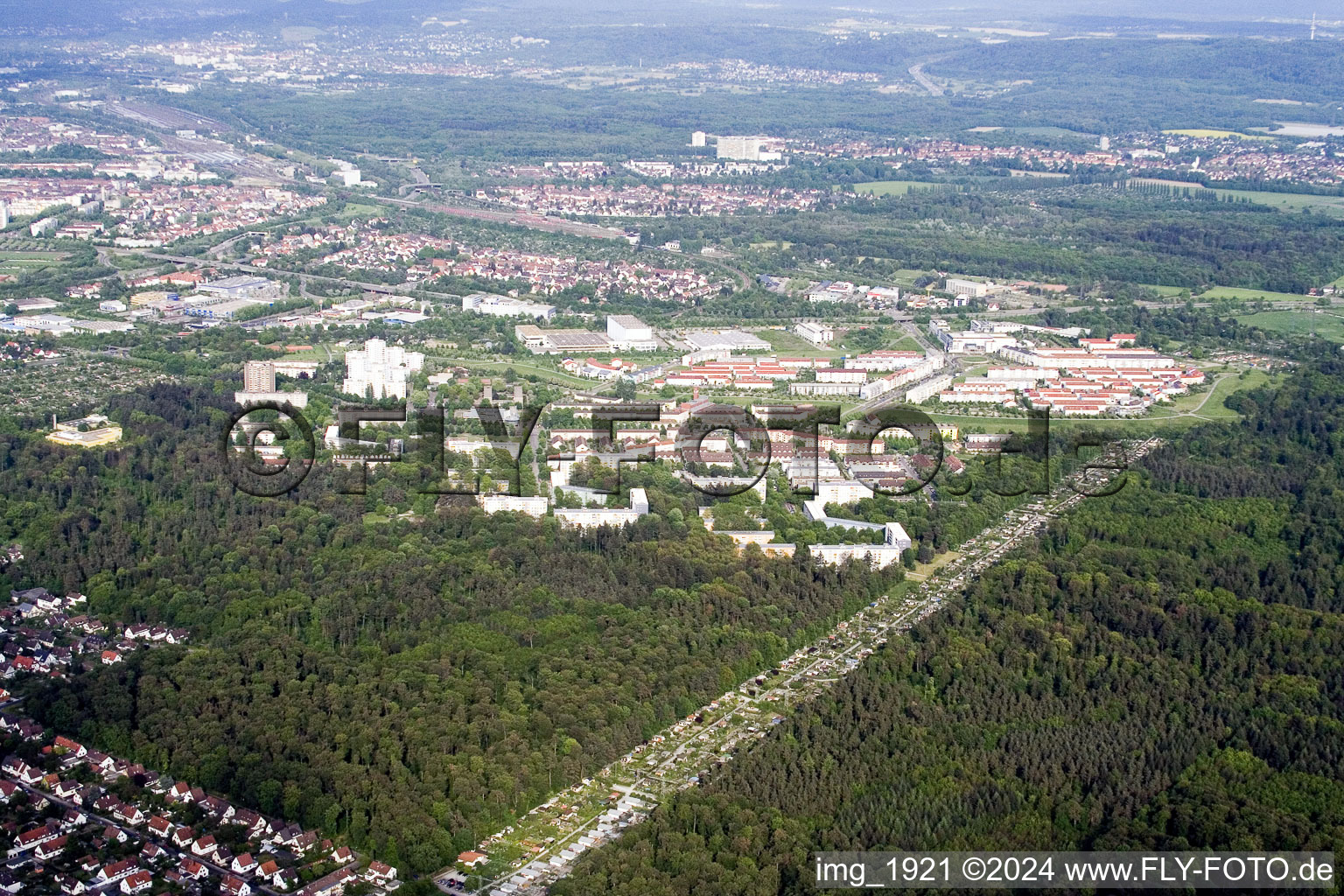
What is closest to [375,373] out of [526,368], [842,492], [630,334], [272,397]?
[272,397]

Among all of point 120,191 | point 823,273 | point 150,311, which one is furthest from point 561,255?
point 120,191

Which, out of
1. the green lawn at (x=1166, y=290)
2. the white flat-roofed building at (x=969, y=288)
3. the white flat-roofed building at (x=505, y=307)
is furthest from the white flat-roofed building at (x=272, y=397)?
the green lawn at (x=1166, y=290)

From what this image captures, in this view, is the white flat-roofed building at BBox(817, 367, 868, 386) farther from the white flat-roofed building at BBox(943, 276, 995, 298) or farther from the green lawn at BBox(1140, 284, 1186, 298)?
the green lawn at BBox(1140, 284, 1186, 298)

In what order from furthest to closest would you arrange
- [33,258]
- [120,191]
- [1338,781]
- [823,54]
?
[823,54]
[120,191]
[33,258]
[1338,781]

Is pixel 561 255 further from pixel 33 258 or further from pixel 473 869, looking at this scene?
pixel 473 869

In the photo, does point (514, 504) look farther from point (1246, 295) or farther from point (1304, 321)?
point (1246, 295)

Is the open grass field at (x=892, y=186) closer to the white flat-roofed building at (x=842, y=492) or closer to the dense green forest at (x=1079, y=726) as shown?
the white flat-roofed building at (x=842, y=492)

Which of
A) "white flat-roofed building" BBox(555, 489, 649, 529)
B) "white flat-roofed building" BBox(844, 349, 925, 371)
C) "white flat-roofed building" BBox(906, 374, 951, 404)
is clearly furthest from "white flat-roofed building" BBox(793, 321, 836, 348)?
"white flat-roofed building" BBox(555, 489, 649, 529)
